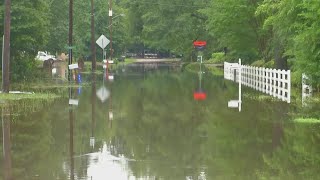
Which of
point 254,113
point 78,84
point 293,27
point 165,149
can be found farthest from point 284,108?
point 78,84

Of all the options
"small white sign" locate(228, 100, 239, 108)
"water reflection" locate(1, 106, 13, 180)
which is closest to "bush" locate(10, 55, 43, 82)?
"water reflection" locate(1, 106, 13, 180)

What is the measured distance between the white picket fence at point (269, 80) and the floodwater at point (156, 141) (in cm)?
310

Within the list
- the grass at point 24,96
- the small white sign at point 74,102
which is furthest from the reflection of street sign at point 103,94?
the grass at point 24,96

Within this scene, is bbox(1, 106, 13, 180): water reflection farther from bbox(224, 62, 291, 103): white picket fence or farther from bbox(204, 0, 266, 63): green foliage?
bbox(204, 0, 266, 63): green foliage

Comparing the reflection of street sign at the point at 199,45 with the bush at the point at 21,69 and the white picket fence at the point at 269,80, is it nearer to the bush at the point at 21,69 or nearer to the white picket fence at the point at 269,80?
A: the white picket fence at the point at 269,80

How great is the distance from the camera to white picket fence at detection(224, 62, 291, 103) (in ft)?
A: 100

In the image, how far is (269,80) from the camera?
37.0m

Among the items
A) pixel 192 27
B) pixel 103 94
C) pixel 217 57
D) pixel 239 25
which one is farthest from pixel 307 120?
pixel 217 57

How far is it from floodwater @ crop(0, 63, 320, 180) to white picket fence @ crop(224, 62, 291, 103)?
310 cm

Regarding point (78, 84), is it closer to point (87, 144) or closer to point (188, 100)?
point (188, 100)

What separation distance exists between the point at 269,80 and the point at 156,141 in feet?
69.7

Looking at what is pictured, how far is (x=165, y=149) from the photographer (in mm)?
15508

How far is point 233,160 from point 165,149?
209cm

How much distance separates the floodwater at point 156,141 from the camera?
41.9 feet
